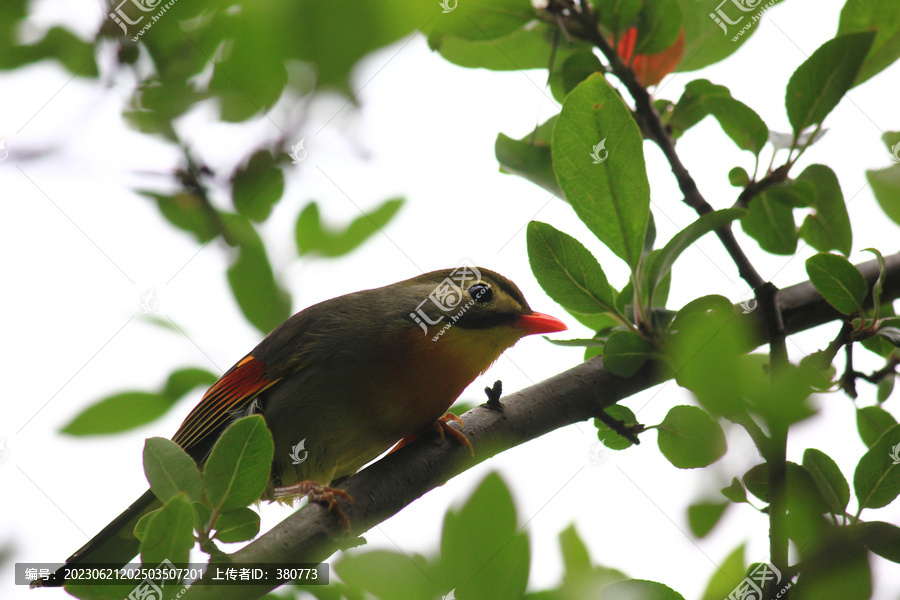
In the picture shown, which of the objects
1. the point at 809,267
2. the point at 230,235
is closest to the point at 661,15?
the point at 809,267

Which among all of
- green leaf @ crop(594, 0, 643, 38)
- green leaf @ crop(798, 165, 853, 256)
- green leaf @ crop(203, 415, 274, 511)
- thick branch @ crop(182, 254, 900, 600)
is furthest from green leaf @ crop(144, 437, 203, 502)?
green leaf @ crop(798, 165, 853, 256)

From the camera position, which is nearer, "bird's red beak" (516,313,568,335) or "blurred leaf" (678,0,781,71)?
"blurred leaf" (678,0,781,71)

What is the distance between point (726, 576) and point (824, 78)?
4.79 ft

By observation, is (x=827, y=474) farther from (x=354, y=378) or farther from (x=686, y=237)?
(x=354, y=378)

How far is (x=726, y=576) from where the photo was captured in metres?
1.85

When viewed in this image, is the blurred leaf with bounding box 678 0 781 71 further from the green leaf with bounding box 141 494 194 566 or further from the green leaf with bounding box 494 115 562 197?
the green leaf with bounding box 141 494 194 566

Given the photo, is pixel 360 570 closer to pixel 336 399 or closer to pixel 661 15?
pixel 336 399

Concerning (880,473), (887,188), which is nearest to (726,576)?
(880,473)

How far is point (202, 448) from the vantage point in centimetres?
300

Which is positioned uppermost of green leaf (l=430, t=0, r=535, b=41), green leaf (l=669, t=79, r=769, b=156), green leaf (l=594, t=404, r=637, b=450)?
green leaf (l=430, t=0, r=535, b=41)

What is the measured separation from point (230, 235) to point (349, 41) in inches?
34.7

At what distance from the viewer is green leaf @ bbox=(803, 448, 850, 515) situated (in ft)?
5.50

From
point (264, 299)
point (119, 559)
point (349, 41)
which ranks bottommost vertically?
point (119, 559)

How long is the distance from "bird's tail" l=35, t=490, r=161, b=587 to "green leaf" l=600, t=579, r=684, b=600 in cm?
167
